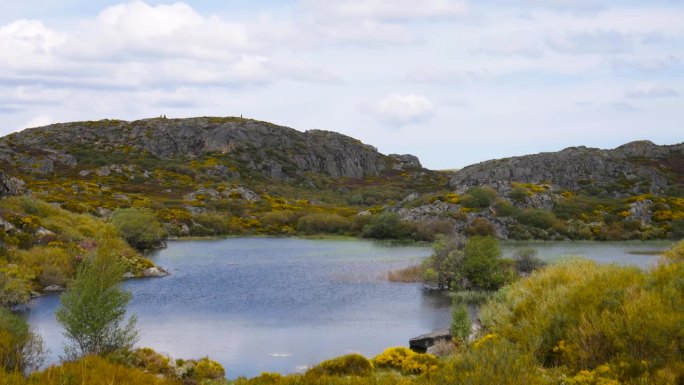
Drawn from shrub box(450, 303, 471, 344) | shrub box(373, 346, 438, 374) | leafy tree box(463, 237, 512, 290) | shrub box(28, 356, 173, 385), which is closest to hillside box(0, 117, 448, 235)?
leafy tree box(463, 237, 512, 290)

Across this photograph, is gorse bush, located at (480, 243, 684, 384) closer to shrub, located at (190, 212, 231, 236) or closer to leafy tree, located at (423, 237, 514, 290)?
leafy tree, located at (423, 237, 514, 290)

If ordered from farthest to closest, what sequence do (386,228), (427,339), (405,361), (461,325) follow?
(386,228), (427,339), (461,325), (405,361)

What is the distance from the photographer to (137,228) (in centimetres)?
7550

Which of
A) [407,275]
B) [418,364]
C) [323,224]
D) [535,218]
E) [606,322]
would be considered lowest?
[407,275]

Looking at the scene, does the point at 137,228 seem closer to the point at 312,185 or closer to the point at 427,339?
the point at 427,339

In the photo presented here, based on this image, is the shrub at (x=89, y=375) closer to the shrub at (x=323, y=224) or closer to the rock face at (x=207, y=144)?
the shrub at (x=323, y=224)

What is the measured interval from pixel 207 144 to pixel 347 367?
526ft

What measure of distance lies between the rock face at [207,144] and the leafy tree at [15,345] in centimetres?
12967

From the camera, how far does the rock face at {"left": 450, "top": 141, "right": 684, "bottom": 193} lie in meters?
143

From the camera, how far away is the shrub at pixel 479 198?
4031 inches

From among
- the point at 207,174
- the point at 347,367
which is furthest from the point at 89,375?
the point at 207,174

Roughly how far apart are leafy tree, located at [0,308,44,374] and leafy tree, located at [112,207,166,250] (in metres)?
51.9

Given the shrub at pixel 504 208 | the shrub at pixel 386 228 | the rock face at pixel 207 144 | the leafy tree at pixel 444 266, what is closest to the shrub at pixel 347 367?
the leafy tree at pixel 444 266

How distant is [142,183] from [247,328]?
102 meters
